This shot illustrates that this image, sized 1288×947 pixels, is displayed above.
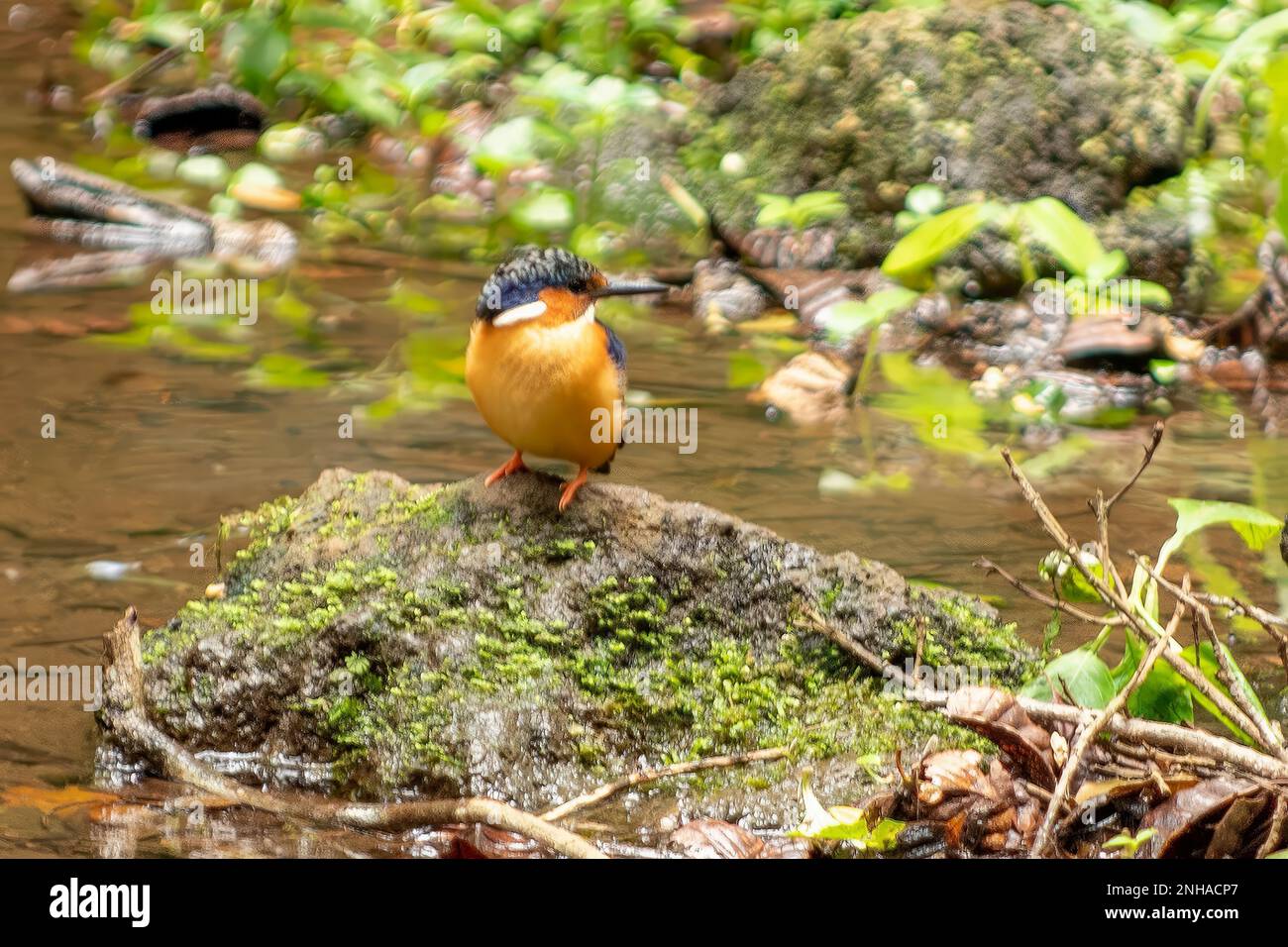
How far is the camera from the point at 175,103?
966 centimetres

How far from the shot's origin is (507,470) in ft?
12.1

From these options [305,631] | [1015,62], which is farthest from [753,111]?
[305,631]

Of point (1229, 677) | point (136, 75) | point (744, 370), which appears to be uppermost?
point (136, 75)

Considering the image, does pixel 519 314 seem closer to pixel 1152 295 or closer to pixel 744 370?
pixel 744 370

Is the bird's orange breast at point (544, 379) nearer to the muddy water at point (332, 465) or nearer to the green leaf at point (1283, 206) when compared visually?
the muddy water at point (332, 465)

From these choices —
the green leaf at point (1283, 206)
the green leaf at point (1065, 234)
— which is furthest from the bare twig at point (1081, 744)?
the green leaf at point (1065, 234)

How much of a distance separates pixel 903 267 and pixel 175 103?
6.32m

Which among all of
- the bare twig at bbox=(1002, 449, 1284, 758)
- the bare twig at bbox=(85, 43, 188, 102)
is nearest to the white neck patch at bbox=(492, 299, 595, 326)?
the bare twig at bbox=(1002, 449, 1284, 758)

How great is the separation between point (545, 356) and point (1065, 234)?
250cm

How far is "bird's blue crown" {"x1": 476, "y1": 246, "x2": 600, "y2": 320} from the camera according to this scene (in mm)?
3303

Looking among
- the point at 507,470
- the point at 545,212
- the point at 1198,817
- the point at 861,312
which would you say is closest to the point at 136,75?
the point at 545,212

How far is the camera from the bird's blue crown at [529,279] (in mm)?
3303

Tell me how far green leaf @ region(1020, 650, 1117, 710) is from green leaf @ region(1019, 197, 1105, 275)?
2.27 metres

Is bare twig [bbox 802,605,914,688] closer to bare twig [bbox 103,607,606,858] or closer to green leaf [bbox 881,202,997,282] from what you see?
bare twig [bbox 103,607,606,858]
